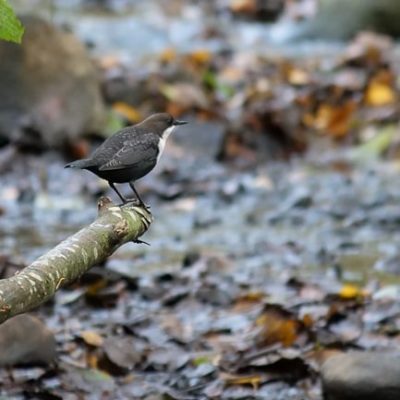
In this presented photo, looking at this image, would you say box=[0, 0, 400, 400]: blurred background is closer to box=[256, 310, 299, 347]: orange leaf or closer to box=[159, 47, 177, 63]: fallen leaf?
box=[256, 310, 299, 347]: orange leaf

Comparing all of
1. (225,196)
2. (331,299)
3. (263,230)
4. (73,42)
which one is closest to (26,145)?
(73,42)

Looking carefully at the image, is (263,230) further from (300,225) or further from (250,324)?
(250,324)

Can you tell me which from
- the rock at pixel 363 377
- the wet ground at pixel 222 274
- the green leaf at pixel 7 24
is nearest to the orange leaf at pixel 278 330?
the wet ground at pixel 222 274

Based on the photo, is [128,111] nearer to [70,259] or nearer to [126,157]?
[126,157]

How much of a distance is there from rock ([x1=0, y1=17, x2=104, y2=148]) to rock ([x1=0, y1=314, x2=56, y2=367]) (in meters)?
4.64

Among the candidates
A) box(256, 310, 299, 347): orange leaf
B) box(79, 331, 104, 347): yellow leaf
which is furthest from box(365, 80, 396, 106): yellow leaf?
box(79, 331, 104, 347): yellow leaf

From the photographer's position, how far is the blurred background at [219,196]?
4.62 metres

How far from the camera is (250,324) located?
16.5 feet

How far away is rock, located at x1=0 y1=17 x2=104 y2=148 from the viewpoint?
8.73 metres

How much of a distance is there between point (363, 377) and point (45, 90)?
5.72m

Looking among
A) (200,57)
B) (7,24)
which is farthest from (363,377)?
(200,57)

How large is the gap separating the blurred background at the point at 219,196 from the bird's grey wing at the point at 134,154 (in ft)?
3.41

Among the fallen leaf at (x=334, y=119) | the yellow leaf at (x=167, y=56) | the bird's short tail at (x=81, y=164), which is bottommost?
the bird's short tail at (x=81, y=164)

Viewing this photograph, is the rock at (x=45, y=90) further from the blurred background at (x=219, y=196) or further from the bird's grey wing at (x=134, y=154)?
the bird's grey wing at (x=134, y=154)
